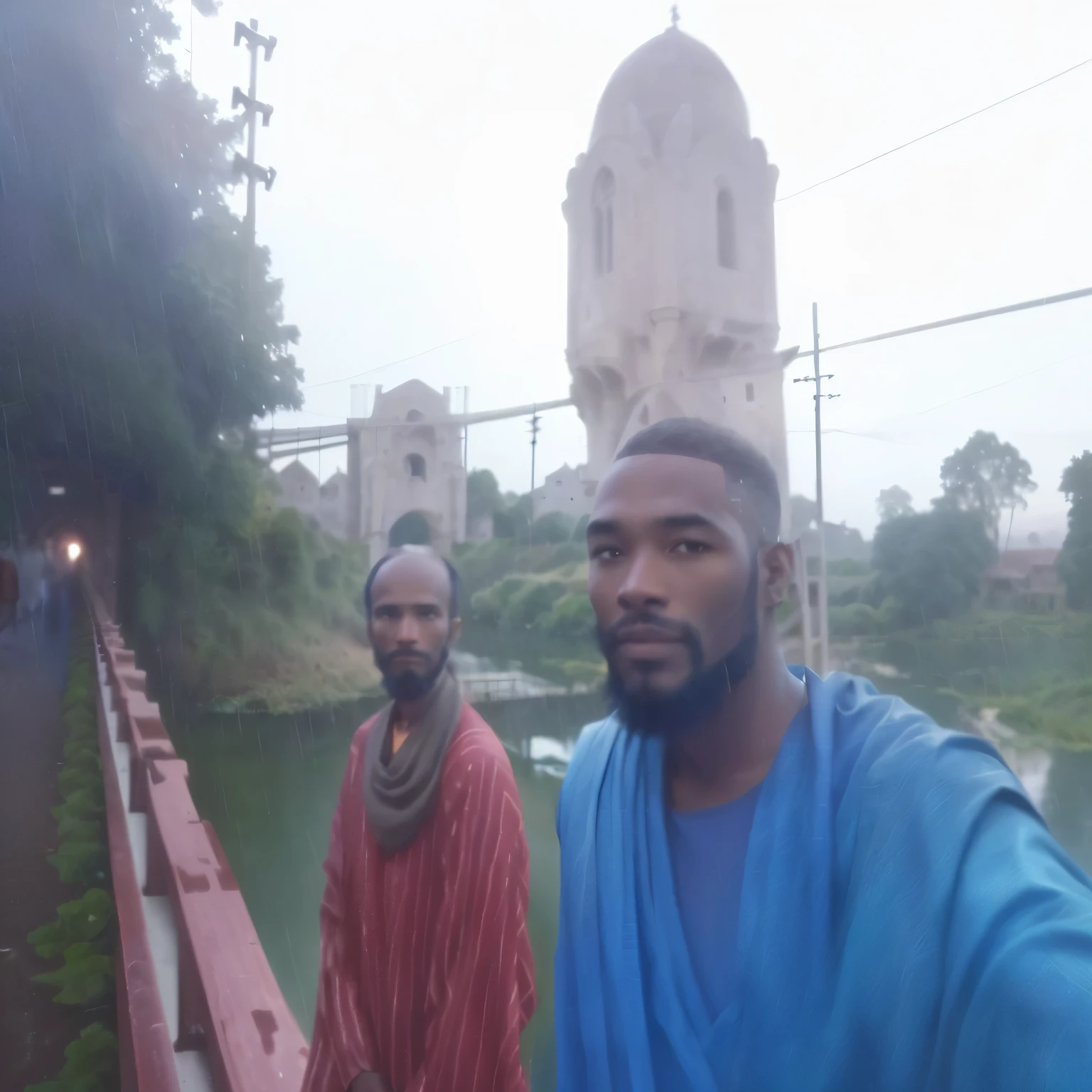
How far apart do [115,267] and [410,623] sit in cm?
178

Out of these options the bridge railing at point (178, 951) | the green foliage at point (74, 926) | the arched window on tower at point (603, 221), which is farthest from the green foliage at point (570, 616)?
the green foliage at point (74, 926)

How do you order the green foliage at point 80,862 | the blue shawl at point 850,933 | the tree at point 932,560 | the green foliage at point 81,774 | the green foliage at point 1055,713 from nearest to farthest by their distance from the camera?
the blue shawl at point 850,933 < the green foliage at point 1055,713 < the tree at point 932,560 < the green foliage at point 80,862 < the green foliage at point 81,774

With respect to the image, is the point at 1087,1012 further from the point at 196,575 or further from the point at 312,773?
the point at 196,575

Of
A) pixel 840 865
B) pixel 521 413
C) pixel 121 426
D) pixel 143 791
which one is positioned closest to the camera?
pixel 840 865

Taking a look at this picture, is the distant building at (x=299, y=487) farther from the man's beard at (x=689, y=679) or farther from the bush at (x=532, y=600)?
the man's beard at (x=689, y=679)

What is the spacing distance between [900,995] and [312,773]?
156 centimetres

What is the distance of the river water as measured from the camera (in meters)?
1.60

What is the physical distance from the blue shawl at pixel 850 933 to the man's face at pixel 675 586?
13 cm

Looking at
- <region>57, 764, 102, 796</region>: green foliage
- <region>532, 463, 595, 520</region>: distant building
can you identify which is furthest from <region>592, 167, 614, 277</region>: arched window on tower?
<region>57, 764, 102, 796</region>: green foliage

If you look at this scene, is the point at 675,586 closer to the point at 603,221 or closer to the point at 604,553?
the point at 604,553

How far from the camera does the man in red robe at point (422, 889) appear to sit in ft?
3.86

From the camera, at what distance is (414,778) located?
1245 mm

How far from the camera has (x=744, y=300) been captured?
1328mm

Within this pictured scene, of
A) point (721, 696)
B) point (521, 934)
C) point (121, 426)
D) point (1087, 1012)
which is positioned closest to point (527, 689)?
point (521, 934)
